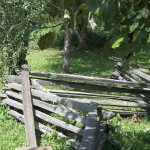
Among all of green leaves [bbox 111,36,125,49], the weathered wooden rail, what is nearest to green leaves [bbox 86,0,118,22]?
green leaves [bbox 111,36,125,49]

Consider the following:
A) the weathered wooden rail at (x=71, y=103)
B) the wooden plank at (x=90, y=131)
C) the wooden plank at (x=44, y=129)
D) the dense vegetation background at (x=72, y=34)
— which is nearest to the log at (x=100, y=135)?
the weathered wooden rail at (x=71, y=103)

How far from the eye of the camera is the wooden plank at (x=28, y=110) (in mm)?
5397

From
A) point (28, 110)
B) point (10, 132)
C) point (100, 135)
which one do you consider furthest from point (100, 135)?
point (10, 132)

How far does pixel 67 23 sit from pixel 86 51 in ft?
63.3

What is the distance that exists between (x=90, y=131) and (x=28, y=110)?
7.30ft

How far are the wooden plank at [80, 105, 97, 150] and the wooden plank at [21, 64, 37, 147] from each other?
115cm

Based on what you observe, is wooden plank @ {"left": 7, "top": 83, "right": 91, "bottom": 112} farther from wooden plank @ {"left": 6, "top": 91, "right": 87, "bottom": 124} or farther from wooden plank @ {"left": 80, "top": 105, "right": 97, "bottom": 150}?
wooden plank @ {"left": 80, "top": 105, "right": 97, "bottom": 150}

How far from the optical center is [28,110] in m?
6.07

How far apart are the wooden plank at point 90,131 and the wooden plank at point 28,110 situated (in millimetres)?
1153

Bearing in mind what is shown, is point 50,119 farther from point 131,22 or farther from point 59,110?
point 131,22

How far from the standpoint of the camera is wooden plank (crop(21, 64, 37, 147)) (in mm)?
5397

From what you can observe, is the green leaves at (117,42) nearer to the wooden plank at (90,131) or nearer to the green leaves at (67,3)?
the green leaves at (67,3)

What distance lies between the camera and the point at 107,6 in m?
1.17

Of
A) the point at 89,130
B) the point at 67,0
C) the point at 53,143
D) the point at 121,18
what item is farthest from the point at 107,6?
the point at 53,143
